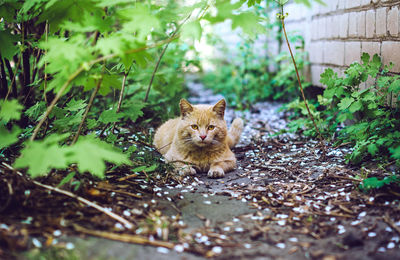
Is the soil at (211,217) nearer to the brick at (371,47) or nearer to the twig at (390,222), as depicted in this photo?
the twig at (390,222)

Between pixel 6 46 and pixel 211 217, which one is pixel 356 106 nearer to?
pixel 211 217

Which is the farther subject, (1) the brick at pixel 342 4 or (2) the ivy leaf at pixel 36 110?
(1) the brick at pixel 342 4

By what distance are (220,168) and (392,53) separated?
6.55ft

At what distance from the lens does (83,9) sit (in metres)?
2.29

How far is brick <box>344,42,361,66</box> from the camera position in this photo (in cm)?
390

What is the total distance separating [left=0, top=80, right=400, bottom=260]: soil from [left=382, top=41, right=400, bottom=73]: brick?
3.50ft

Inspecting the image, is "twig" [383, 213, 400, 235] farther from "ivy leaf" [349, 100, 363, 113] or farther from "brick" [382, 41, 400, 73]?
"brick" [382, 41, 400, 73]

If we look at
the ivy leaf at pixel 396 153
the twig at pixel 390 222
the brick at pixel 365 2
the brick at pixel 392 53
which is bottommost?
the twig at pixel 390 222

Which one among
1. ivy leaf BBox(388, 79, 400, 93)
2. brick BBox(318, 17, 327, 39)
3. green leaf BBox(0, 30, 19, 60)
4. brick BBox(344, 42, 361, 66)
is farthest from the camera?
brick BBox(318, 17, 327, 39)

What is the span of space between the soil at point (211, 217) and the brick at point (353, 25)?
1.72m

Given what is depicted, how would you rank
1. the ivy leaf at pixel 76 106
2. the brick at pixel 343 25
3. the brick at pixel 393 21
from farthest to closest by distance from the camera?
the brick at pixel 343 25, the brick at pixel 393 21, the ivy leaf at pixel 76 106

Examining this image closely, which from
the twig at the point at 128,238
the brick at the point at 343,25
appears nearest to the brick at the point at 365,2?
the brick at the point at 343,25

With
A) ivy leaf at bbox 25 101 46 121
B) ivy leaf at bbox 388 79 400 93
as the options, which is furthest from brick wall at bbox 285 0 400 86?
ivy leaf at bbox 25 101 46 121

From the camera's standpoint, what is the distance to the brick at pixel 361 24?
376 cm
